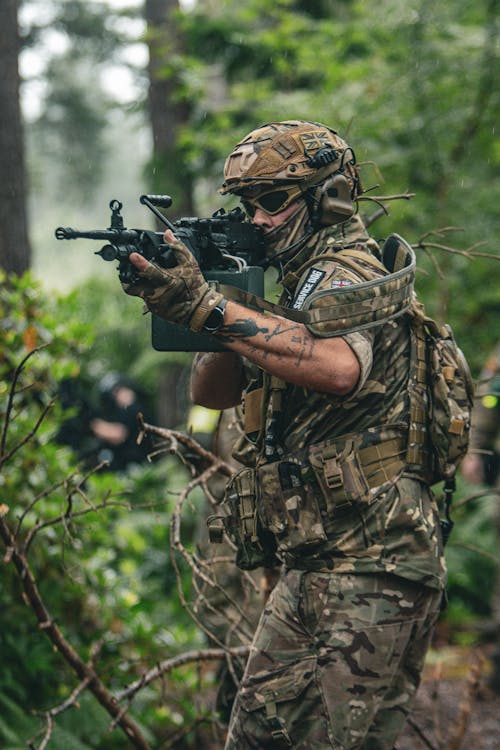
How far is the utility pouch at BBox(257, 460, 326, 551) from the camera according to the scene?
2.80m

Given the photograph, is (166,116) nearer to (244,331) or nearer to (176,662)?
(176,662)

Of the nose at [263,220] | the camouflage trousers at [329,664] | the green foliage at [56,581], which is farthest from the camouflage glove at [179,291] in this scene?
the green foliage at [56,581]

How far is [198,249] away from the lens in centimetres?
272

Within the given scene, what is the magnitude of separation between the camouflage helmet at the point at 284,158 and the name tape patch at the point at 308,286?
1.27 feet

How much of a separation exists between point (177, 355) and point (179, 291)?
8.07 m

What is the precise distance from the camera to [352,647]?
8.82 feet

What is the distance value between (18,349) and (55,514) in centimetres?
91

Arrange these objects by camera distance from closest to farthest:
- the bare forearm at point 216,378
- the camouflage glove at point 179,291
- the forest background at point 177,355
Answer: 1. the camouflage glove at point 179,291
2. the bare forearm at point 216,378
3. the forest background at point 177,355

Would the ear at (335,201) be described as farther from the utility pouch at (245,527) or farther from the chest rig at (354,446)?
the utility pouch at (245,527)

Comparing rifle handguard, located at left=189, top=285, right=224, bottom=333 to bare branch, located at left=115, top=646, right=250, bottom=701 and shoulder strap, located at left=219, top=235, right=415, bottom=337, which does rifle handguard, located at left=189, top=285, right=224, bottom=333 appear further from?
bare branch, located at left=115, top=646, right=250, bottom=701

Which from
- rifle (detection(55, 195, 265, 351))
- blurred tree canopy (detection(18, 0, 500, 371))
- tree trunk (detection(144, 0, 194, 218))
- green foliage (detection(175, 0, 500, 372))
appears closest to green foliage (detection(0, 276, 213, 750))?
rifle (detection(55, 195, 265, 351))

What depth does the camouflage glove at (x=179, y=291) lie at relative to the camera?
2.40m

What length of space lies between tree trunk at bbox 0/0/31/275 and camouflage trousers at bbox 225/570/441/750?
4.64 metres

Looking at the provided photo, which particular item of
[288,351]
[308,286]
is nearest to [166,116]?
[308,286]
